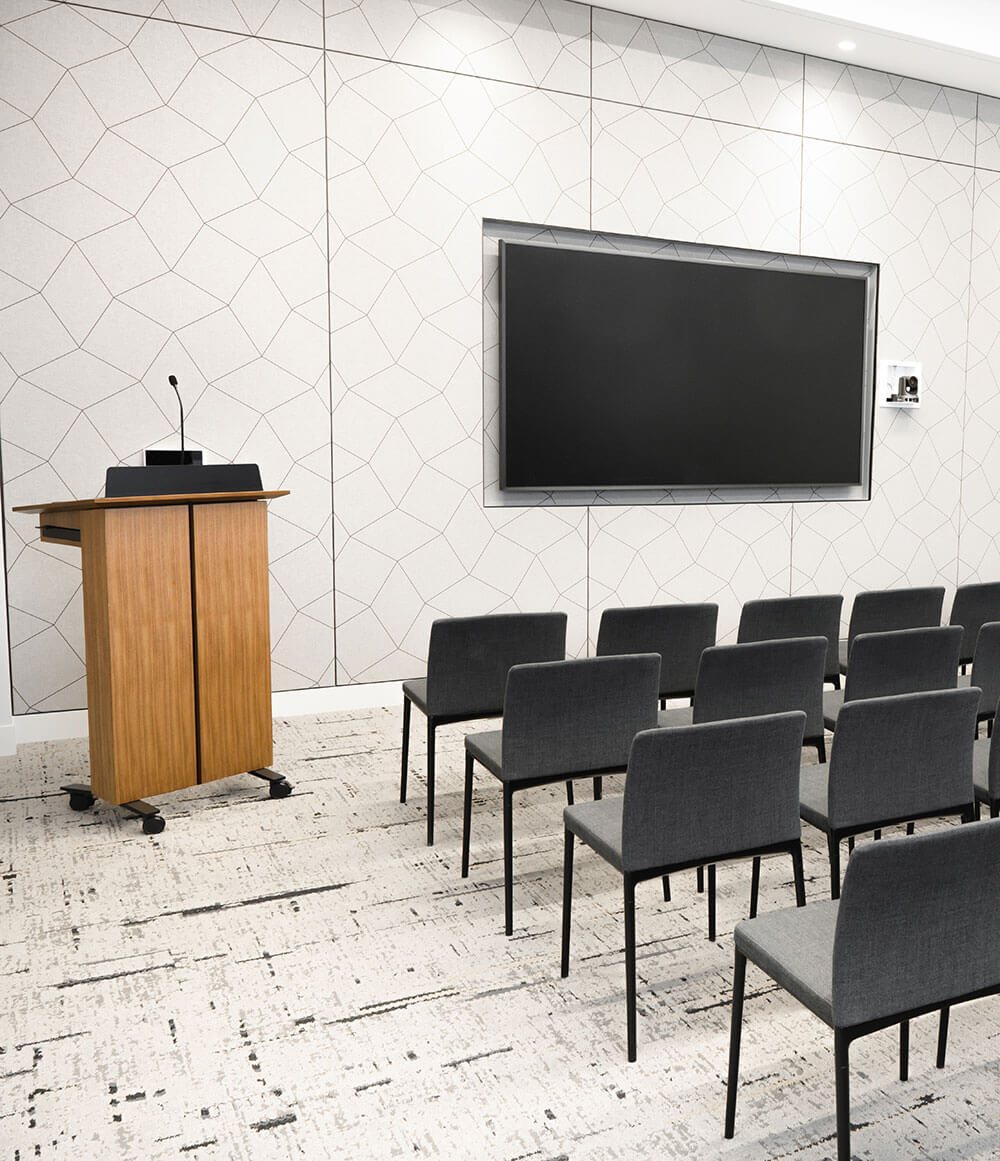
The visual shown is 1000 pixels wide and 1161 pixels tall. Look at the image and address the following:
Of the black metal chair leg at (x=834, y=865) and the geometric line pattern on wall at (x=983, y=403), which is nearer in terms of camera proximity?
the black metal chair leg at (x=834, y=865)

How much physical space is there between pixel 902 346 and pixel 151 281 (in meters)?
5.64

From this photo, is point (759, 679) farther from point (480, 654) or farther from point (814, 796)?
point (480, 654)

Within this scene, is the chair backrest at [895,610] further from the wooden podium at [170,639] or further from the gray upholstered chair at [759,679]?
the wooden podium at [170,639]

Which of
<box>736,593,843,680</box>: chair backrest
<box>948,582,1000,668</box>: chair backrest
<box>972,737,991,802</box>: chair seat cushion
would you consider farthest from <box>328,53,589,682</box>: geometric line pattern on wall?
<box>972,737,991,802</box>: chair seat cushion

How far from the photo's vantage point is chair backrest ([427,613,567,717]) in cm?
382

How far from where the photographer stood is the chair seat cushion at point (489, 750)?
3277 mm

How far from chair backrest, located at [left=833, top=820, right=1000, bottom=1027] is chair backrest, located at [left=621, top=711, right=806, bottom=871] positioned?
0.70 meters

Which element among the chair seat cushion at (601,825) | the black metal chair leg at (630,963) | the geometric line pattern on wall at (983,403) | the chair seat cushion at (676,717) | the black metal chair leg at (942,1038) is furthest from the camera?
the geometric line pattern on wall at (983,403)

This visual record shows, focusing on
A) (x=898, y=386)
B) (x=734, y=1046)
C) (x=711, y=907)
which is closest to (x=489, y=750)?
(x=711, y=907)

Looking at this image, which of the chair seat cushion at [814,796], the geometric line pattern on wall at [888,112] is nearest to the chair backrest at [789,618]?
the chair seat cushion at [814,796]

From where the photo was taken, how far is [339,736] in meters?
5.40

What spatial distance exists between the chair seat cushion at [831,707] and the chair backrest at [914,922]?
1.71 metres

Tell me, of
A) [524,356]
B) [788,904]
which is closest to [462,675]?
[788,904]

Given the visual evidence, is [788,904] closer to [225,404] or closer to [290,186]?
[225,404]
